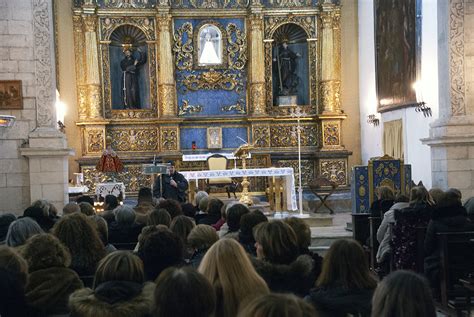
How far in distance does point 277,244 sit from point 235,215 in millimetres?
2229

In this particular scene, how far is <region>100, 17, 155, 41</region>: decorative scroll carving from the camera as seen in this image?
67.2 feet

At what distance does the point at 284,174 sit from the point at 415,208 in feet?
28.9

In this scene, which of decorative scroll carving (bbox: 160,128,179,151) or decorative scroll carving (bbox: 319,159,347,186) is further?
decorative scroll carving (bbox: 319,159,347,186)

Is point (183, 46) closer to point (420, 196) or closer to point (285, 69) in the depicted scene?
point (285, 69)

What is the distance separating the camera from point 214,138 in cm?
2092

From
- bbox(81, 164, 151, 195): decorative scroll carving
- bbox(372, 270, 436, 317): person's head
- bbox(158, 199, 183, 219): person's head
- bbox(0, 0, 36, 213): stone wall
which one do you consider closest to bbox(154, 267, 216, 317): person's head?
bbox(372, 270, 436, 317): person's head

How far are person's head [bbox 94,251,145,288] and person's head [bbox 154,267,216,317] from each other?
0.96 m

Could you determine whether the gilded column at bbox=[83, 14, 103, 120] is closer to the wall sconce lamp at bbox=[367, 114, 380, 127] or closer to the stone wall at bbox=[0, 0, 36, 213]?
the stone wall at bbox=[0, 0, 36, 213]

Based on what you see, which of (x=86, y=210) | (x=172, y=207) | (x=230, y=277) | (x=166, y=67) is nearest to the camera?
(x=230, y=277)

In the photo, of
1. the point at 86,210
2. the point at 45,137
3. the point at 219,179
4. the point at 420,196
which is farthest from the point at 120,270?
the point at 219,179

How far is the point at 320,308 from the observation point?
4.24 m

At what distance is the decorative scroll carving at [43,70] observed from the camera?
12859 mm

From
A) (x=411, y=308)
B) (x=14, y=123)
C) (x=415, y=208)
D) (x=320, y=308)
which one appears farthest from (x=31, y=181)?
(x=411, y=308)

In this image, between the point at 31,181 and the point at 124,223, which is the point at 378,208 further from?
the point at 31,181
